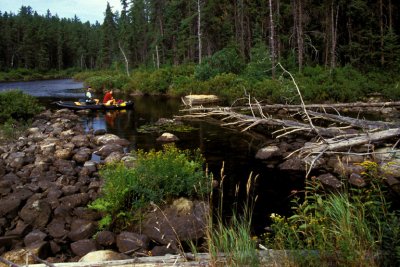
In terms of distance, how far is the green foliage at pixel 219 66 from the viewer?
109 ft

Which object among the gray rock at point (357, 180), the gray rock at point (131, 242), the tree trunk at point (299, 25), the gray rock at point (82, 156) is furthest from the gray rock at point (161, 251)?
the tree trunk at point (299, 25)

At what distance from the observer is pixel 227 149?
1463 cm

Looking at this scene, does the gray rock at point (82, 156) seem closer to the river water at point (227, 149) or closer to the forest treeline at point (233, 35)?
the river water at point (227, 149)

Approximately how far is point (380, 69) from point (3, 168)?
101 ft

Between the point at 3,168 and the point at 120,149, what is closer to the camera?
the point at 3,168

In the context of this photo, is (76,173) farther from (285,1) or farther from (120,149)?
(285,1)

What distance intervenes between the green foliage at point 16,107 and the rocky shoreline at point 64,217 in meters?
7.11

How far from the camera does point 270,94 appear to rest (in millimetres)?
25906

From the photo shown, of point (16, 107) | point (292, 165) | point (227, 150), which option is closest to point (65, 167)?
point (227, 150)

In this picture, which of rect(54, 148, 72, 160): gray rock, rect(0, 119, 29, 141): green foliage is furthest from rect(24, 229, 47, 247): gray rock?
rect(0, 119, 29, 141): green foliage

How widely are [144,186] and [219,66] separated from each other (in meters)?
27.1

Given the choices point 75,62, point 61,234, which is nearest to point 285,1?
point 61,234

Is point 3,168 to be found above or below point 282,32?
below

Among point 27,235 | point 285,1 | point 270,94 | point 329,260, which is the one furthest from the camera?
point 285,1
